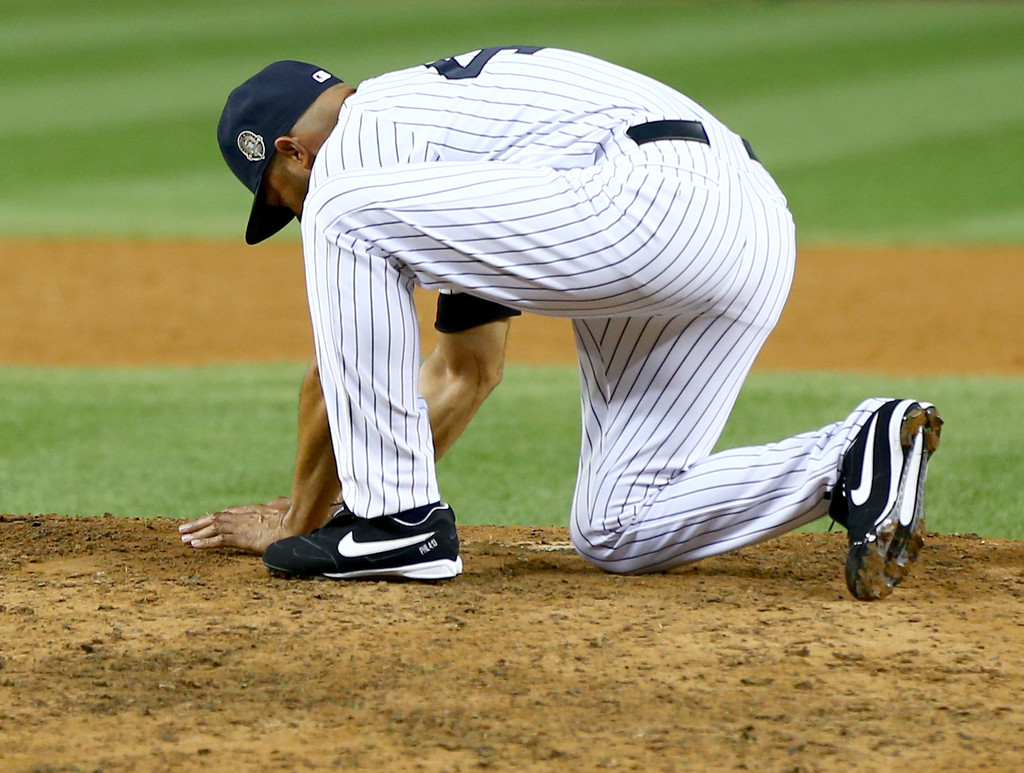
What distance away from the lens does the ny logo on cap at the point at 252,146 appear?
3070 millimetres

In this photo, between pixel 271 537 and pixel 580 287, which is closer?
pixel 580 287

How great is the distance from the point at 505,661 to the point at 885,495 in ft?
2.86

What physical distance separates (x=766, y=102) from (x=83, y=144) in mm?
7938

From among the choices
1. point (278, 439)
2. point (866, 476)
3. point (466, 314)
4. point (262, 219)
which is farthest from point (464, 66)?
point (278, 439)

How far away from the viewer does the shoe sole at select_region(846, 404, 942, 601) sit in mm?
2885

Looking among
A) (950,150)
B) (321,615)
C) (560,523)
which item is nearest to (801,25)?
(950,150)

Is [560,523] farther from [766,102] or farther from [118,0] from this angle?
[118,0]

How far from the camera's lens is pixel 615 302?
9.65 feet

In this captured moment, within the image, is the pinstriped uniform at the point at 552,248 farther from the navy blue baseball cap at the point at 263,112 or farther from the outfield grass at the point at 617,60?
the outfield grass at the point at 617,60

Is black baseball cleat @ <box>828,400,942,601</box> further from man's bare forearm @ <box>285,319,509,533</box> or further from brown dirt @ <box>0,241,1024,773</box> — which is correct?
man's bare forearm @ <box>285,319,509,533</box>

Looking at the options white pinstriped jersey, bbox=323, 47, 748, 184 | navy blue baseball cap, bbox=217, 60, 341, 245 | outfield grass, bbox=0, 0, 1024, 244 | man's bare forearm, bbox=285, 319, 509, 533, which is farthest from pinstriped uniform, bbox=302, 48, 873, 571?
outfield grass, bbox=0, 0, 1024, 244

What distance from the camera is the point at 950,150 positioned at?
15617 mm

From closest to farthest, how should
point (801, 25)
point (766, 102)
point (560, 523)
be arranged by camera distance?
point (560, 523)
point (766, 102)
point (801, 25)

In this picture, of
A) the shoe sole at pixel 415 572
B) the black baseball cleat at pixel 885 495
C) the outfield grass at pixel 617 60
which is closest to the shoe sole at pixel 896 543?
the black baseball cleat at pixel 885 495
